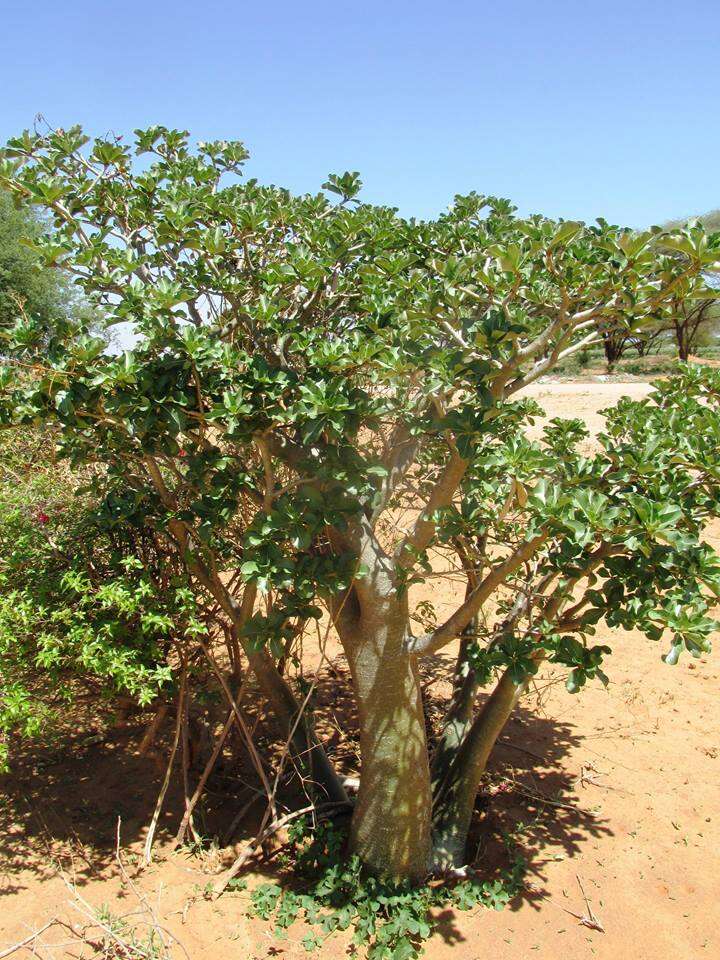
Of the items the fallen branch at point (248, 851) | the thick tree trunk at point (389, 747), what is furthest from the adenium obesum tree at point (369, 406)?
the fallen branch at point (248, 851)

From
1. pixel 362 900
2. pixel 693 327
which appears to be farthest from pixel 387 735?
pixel 693 327

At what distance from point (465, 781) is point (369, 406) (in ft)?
7.12

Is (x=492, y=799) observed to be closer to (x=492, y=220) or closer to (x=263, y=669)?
(x=263, y=669)

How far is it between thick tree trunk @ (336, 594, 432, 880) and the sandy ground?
36 cm

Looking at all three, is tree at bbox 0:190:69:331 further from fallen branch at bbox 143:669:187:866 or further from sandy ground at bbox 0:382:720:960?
fallen branch at bbox 143:669:187:866

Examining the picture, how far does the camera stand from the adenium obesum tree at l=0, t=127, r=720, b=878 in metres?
2.40

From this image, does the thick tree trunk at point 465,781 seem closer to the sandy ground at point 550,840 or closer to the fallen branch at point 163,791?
the sandy ground at point 550,840

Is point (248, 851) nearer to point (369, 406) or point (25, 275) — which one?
point (369, 406)

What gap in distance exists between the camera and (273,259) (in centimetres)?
311

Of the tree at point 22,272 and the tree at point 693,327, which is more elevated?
the tree at point 22,272

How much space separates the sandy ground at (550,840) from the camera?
3.12m

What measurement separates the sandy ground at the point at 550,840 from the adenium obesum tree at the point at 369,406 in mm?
519

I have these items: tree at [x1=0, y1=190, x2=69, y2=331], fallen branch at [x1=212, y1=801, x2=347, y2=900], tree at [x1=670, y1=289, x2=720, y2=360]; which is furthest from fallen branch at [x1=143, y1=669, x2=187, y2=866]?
tree at [x1=670, y1=289, x2=720, y2=360]

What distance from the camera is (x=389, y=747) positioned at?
3.28 metres
